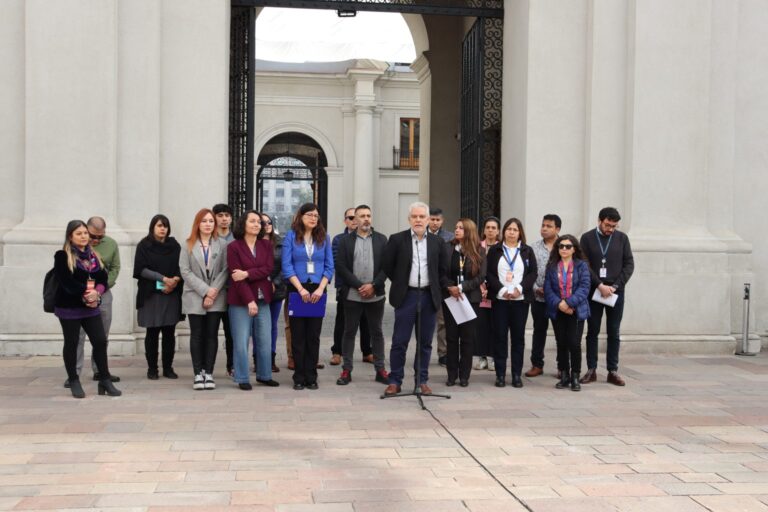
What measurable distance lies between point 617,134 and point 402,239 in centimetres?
442

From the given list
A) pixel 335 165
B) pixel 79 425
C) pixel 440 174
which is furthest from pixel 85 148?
pixel 335 165

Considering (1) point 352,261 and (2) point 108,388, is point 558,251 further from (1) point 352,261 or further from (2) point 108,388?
(2) point 108,388

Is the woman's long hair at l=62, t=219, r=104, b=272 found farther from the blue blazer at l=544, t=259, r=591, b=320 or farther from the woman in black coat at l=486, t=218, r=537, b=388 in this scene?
the blue blazer at l=544, t=259, r=591, b=320

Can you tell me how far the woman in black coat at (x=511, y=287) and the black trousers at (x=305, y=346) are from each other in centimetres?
169

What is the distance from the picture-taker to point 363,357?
10.8 m

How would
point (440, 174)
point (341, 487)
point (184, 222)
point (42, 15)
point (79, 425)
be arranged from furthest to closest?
point (440, 174), point (184, 222), point (42, 15), point (79, 425), point (341, 487)

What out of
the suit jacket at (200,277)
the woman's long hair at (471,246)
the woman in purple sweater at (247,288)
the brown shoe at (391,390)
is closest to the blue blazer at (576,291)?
the woman's long hair at (471,246)

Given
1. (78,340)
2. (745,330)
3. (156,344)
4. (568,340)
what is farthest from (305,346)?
(745,330)

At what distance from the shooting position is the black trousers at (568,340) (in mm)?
9008

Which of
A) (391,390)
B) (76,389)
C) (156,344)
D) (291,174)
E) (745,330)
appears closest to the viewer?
(76,389)

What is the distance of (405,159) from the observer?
111ft

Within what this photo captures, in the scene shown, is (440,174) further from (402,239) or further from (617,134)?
(402,239)

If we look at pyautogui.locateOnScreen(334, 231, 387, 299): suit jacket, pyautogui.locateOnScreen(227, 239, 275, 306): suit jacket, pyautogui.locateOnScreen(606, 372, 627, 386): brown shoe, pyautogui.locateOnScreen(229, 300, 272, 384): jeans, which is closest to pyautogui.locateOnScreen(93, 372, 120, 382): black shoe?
pyautogui.locateOnScreen(229, 300, 272, 384): jeans

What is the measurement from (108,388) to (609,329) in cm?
458
